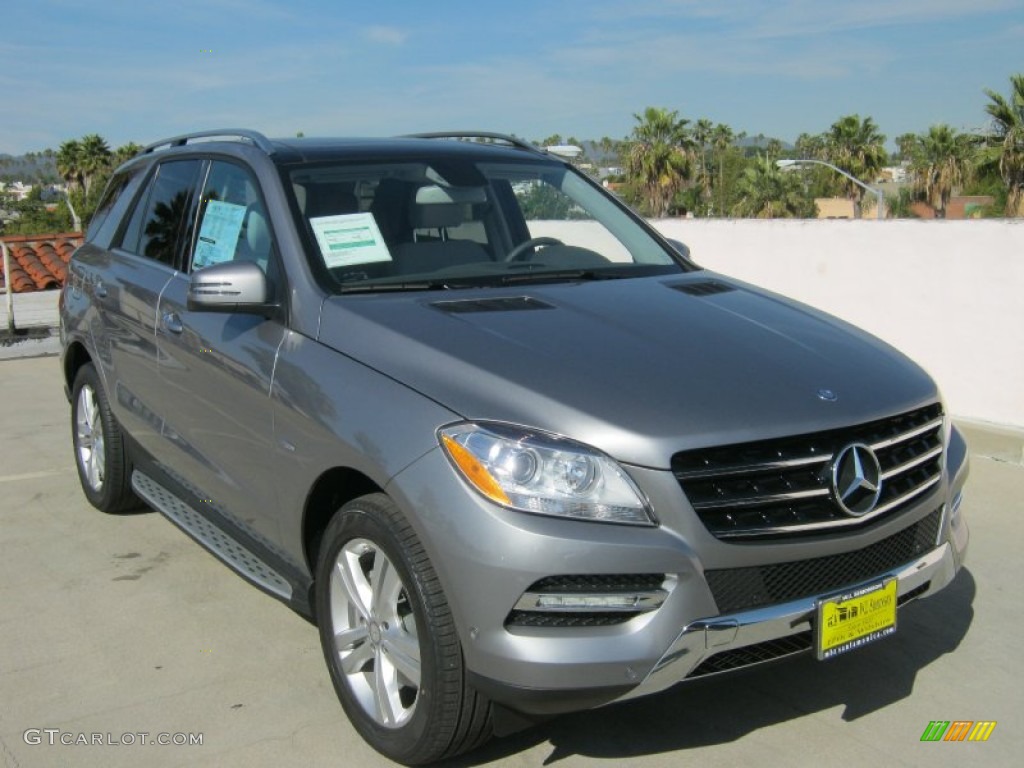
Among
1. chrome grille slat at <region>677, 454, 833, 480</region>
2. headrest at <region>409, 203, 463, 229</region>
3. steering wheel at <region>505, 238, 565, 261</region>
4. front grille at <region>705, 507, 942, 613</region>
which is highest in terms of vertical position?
headrest at <region>409, 203, 463, 229</region>

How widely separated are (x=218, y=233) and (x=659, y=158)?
61.0 m

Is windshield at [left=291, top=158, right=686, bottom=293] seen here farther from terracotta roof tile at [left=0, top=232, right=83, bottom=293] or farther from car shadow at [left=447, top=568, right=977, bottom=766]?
terracotta roof tile at [left=0, top=232, right=83, bottom=293]

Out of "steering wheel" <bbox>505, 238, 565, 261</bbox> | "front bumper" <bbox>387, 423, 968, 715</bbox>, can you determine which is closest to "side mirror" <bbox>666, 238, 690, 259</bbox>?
"steering wheel" <bbox>505, 238, 565, 261</bbox>

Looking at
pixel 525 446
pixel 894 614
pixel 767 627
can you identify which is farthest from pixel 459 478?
pixel 894 614

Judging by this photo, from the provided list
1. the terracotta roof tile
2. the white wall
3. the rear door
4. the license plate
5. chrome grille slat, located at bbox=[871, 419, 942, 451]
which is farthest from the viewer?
the terracotta roof tile

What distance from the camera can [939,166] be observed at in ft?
217

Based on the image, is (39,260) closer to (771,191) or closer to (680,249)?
(680,249)

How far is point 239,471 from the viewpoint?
3820mm

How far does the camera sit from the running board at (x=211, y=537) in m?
3.70

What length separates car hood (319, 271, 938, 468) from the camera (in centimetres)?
278

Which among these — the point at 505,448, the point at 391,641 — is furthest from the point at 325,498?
the point at 505,448

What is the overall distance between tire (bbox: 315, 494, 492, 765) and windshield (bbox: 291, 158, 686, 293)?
91 cm

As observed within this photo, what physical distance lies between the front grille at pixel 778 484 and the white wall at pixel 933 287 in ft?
14.5

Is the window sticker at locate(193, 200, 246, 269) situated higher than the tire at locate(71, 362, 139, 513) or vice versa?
the window sticker at locate(193, 200, 246, 269)
